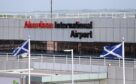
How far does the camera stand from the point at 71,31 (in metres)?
62.7

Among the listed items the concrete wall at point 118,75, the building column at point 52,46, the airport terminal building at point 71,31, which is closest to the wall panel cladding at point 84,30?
the airport terminal building at point 71,31

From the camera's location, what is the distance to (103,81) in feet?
158

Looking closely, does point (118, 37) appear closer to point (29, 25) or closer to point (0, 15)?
point (29, 25)

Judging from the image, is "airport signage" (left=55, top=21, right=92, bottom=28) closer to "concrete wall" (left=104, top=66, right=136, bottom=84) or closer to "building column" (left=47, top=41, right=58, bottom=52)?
"building column" (left=47, top=41, right=58, bottom=52)

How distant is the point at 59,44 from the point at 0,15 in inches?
431

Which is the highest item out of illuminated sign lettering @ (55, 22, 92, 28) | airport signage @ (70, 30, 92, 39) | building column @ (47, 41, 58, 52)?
illuminated sign lettering @ (55, 22, 92, 28)

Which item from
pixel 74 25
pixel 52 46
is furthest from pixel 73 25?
pixel 52 46

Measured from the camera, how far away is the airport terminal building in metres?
58.8

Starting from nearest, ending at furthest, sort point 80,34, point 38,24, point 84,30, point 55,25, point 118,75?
1. point 118,75
2. point 84,30
3. point 80,34
4. point 55,25
5. point 38,24

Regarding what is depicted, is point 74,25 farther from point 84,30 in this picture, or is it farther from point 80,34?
point 84,30

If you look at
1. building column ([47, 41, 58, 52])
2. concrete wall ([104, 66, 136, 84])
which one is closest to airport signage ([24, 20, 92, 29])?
building column ([47, 41, 58, 52])

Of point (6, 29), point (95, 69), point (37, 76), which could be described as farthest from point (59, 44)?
point (37, 76)

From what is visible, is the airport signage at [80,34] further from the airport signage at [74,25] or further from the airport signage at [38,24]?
the airport signage at [38,24]

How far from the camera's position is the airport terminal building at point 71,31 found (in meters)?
58.8
